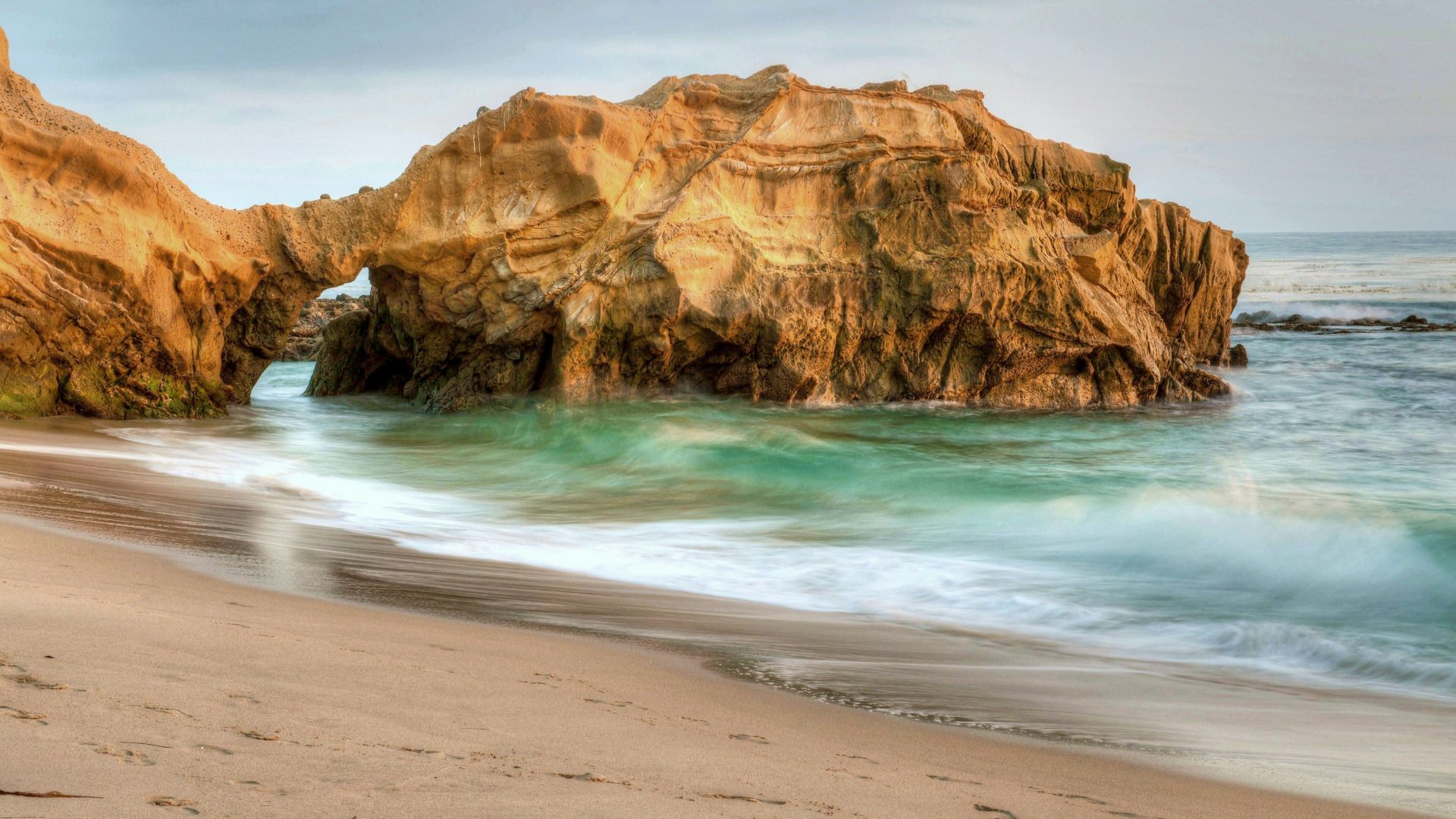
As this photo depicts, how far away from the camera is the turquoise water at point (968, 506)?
5.70m

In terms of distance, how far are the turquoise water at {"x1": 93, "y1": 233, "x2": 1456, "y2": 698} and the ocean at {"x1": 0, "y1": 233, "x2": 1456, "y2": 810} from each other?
3cm

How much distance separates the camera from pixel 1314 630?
5406mm

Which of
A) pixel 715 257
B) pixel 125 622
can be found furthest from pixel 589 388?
pixel 125 622

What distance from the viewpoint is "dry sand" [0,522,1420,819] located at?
2.01 m

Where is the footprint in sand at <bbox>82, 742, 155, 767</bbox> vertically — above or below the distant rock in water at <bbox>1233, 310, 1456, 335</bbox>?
below

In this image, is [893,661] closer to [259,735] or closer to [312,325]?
[259,735]

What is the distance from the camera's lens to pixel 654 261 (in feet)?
40.5

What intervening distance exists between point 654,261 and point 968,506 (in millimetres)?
5127

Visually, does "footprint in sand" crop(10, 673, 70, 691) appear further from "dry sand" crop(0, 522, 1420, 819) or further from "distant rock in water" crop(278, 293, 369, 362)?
"distant rock in water" crop(278, 293, 369, 362)

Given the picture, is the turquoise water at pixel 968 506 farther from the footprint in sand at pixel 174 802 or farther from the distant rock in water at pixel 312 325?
the distant rock in water at pixel 312 325

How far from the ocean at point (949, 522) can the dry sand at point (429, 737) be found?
0.54 m

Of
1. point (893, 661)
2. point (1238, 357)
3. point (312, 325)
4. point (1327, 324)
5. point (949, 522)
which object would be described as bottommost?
point (893, 661)

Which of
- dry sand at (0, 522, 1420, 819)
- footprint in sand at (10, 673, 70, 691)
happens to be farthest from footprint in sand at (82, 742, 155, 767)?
footprint in sand at (10, 673, 70, 691)

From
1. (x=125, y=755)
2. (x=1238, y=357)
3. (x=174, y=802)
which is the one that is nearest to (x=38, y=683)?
(x=125, y=755)
